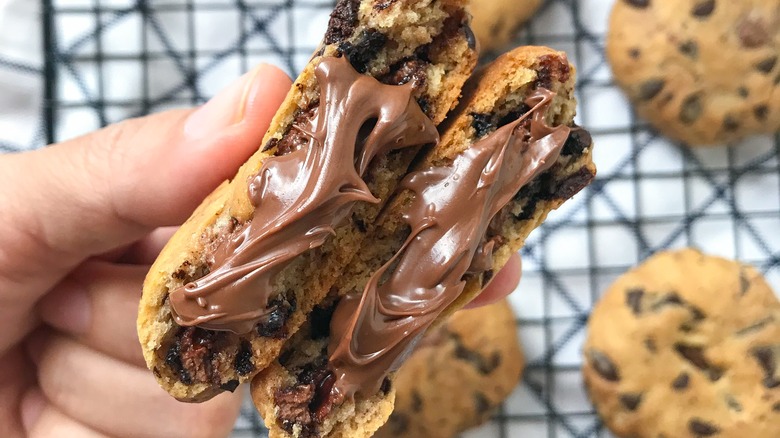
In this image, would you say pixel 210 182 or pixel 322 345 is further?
pixel 210 182

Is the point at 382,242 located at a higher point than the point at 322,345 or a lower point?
higher

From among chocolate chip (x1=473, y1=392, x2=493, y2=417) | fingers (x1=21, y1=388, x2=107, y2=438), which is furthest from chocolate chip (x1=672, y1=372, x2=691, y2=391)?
fingers (x1=21, y1=388, x2=107, y2=438)

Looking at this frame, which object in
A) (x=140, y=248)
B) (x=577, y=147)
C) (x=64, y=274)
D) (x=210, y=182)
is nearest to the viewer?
(x=577, y=147)

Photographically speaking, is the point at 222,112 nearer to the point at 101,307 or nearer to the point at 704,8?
the point at 101,307

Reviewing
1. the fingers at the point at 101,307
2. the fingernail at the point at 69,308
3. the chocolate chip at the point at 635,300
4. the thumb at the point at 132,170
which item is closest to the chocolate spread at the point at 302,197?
the thumb at the point at 132,170

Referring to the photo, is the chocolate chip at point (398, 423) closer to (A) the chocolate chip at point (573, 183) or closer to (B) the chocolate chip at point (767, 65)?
(A) the chocolate chip at point (573, 183)

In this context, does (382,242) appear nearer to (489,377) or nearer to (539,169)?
(539,169)

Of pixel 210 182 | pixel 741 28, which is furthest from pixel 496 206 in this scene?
pixel 741 28
